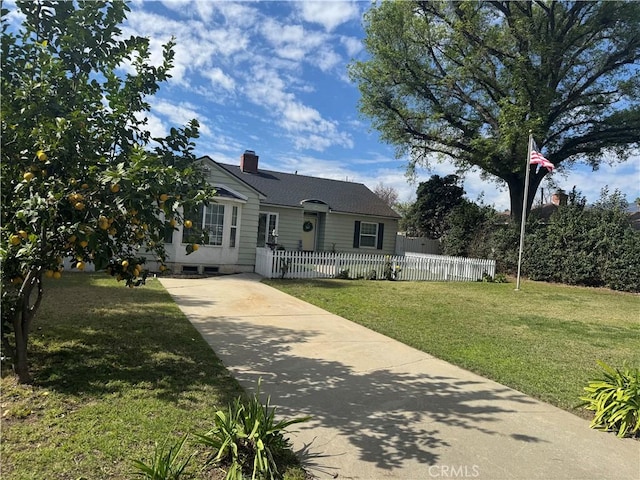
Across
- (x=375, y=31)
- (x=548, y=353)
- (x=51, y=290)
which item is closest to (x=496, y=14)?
(x=375, y=31)

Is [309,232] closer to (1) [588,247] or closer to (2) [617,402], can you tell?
(1) [588,247]

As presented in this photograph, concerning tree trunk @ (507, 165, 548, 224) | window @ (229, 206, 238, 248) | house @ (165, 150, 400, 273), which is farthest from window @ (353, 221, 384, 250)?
window @ (229, 206, 238, 248)

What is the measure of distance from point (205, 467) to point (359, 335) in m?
4.16

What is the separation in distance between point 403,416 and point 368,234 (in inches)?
728

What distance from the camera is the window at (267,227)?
61.3 ft

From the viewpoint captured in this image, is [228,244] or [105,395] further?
[228,244]

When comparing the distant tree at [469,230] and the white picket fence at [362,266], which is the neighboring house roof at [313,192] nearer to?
the distant tree at [469,230]

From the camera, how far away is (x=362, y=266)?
15.0 m

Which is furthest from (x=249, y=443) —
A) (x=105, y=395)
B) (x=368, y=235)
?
(x=368, y=235)

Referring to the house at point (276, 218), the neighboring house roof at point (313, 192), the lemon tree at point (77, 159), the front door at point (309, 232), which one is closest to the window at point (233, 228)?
the house at point (276, 218)

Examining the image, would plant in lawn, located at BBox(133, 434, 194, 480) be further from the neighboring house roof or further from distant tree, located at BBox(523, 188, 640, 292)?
distant tree, located at BBox(523, 188, 640, 292)

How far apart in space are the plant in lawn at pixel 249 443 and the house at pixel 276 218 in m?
10.8

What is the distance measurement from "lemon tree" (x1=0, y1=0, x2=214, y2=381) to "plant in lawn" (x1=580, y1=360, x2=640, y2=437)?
4.05 meters

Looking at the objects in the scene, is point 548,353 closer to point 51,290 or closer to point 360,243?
point 51,290
